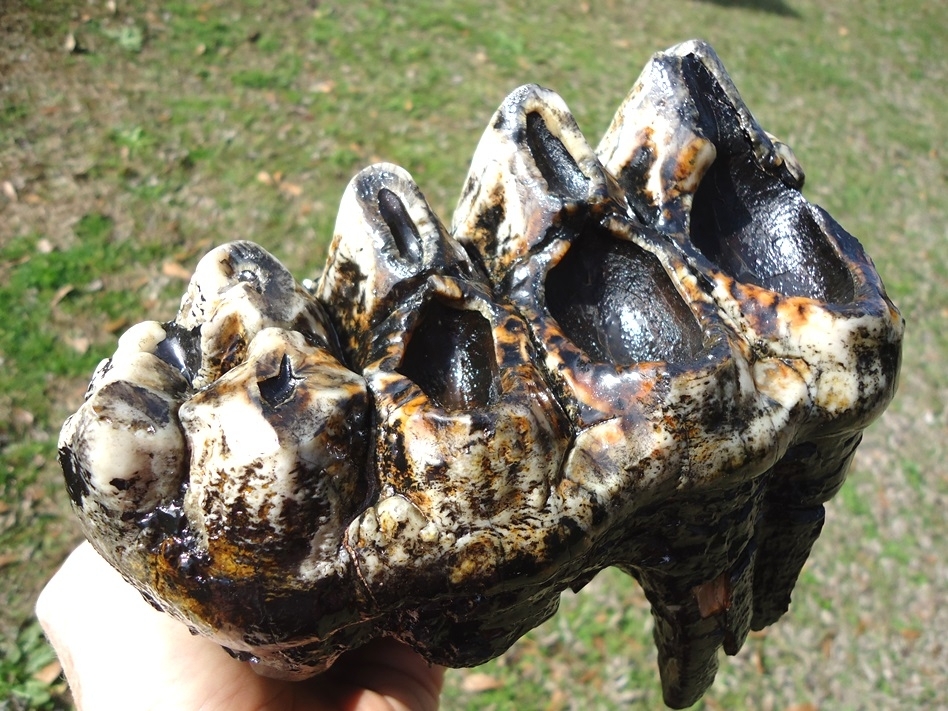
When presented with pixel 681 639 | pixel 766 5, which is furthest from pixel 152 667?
pixel 766 5

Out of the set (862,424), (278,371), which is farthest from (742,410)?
(278,371)

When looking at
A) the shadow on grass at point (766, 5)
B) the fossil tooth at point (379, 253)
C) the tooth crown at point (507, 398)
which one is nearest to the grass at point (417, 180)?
the shadow on grass at point (766, 5)

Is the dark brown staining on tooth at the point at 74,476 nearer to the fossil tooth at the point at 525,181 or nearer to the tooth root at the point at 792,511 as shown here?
the fossil tooth at the point at 525,181

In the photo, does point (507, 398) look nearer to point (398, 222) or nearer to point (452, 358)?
point (452, 358)

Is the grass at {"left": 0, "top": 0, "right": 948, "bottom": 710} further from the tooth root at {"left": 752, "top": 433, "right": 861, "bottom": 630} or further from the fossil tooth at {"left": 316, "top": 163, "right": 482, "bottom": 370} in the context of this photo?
the fossil tooth at {"left": 316, "top": 163, "right": 482, "bottom": 370}

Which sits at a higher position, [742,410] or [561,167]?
[561,167]

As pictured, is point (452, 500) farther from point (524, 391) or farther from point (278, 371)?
point (278, 371)

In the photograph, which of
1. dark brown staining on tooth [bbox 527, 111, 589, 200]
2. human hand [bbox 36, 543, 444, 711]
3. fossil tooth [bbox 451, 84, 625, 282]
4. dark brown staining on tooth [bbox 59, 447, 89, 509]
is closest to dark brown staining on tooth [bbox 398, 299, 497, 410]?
fossil tooth [bbox 451, 84, 625, 282]
